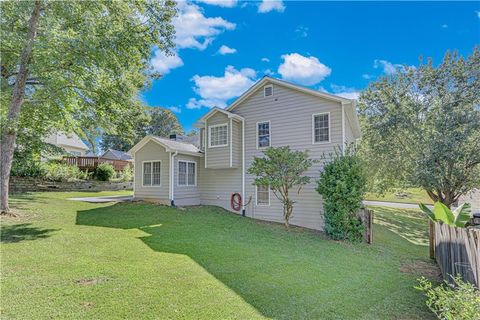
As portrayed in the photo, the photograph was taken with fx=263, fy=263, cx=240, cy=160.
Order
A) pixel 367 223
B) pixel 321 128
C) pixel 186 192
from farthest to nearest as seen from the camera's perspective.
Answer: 1. pixel 186 192
2. pixel 321 128
3. pixel 367 223

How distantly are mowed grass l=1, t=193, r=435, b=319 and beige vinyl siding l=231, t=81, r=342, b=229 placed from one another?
1847 millimetres

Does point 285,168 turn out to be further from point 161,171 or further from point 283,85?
point 161,171

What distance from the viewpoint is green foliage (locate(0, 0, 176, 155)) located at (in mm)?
8602

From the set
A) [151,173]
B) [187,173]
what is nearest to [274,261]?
[187,173]

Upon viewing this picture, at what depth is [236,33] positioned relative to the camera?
14.4 meters

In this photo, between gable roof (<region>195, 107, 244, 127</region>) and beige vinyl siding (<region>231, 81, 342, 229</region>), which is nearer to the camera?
beige vinyl siding (<region>231, 81, 342, 229</region>)

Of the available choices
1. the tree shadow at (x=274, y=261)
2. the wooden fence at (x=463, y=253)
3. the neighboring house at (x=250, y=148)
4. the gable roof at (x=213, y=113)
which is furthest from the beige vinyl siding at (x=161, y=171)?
the wooden fence at (x=463, y=253)

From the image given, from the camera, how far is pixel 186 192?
14.7m

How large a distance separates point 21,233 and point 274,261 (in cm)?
736

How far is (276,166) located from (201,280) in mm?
6941

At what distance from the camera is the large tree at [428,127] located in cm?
1242

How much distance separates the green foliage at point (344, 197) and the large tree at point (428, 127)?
5.34 meters

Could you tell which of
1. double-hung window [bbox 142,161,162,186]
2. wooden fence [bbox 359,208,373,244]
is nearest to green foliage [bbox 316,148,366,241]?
wooden fence [bbox 359,208,373,244]

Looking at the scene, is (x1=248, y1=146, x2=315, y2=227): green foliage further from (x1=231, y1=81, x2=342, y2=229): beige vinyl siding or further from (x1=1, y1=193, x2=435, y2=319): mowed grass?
(x1=1, y1=193, x2=435, y2=319): mowed grass
